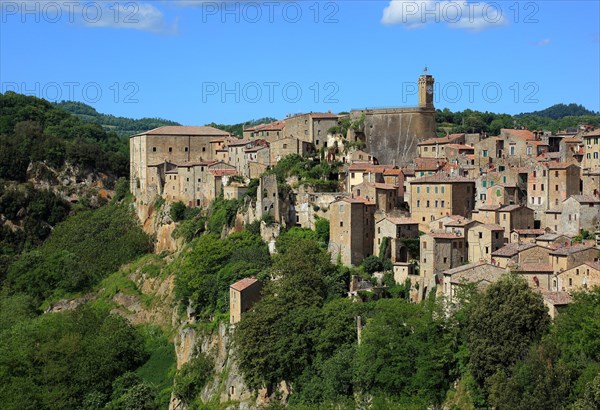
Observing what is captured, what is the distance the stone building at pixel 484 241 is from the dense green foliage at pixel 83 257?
4002cm

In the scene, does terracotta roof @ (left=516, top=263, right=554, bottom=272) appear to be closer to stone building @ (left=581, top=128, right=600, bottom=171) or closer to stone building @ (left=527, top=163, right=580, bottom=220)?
stone building @ (left=527, top=163, right=580, bottom=220)

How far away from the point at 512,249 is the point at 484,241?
2.05 m

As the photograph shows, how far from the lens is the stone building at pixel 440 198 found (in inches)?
2562

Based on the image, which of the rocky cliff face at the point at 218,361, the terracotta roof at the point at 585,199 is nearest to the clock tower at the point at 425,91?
the terracotta roof at the point at 585,199

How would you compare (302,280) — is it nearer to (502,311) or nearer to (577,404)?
(502,311)

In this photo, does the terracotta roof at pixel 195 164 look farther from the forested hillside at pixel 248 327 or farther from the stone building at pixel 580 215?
the stone building at pixel 580 215

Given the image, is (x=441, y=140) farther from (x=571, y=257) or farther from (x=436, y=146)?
(x=571, y=257)

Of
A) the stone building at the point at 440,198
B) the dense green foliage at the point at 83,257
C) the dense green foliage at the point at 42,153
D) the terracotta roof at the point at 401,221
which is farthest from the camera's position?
the dense green foliage at the point at 42,153

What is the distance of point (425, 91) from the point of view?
82375mm

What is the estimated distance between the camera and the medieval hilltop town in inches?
2263

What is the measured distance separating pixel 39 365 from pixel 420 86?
117 ft

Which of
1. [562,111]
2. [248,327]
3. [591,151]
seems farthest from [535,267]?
[562,111]

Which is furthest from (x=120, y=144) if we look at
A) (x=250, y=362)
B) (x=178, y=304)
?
(x=250, y=362)

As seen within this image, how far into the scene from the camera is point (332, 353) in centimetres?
5841
